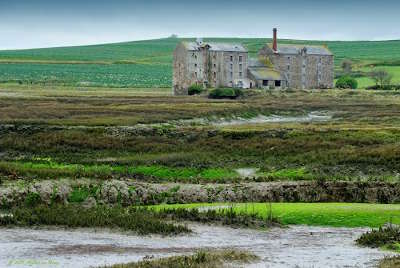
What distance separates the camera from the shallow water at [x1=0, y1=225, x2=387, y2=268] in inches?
1257

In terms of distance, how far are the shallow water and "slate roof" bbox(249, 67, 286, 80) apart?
378 ft

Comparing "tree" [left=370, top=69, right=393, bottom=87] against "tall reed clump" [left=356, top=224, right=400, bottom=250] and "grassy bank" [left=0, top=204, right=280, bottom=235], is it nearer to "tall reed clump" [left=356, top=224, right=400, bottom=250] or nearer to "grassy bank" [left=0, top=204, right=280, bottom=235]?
"grassy bank" [left=0, top=204, right=280, bottom=235]

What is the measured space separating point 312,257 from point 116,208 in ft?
41.3

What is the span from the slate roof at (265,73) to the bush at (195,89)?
14908mm

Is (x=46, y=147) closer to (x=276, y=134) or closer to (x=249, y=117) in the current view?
(x=276, y=134)

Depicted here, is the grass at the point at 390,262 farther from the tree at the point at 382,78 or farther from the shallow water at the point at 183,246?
the tree at the point at 382,78

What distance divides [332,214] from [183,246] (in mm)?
9862

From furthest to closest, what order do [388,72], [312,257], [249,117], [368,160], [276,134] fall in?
[388,72] < [249,117] < [276,134] < [368,160] < [312,257]

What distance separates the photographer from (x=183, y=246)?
35.2 meters

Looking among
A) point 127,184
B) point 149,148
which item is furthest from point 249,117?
point 127,184

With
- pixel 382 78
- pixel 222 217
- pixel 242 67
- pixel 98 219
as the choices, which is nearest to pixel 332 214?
pixel 222 217

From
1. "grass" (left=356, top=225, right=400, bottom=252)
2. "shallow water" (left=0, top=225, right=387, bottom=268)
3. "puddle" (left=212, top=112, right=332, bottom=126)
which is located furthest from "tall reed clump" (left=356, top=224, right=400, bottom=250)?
"puddle" (left=212, top=112, right=332, bottom=126)

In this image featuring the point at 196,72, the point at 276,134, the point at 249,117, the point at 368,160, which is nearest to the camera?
the point at 368,160

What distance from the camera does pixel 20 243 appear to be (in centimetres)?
3453
